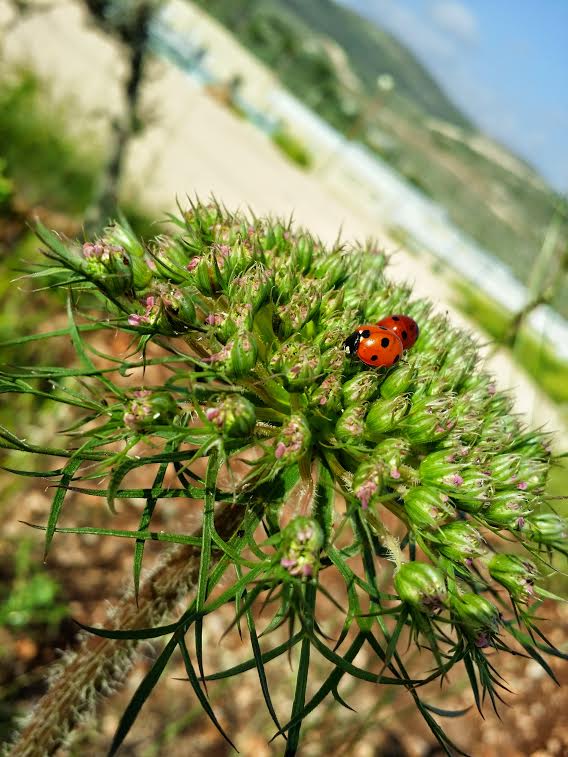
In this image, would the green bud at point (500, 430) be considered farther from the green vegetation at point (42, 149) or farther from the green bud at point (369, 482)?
the green vegetation at point (42, 149)

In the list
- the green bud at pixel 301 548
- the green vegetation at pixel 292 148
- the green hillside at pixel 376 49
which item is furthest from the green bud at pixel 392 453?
the green hillside at pixel 376 49

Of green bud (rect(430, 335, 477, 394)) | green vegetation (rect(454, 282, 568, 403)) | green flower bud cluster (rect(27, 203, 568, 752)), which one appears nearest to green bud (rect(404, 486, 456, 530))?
green flower bud cluster (rect(27, 203, 568, 752))

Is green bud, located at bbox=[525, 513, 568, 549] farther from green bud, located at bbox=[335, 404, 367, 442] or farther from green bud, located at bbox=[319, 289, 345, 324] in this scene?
green bud, located at bbox=[319, 289, 345, 324]

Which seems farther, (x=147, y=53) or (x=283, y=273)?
(x=147, y=53)

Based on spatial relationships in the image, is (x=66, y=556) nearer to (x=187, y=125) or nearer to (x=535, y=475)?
(x=535, y=475)

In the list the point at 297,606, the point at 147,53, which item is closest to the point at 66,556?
the point at 297,606

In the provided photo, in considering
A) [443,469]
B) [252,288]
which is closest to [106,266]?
[252,288]
